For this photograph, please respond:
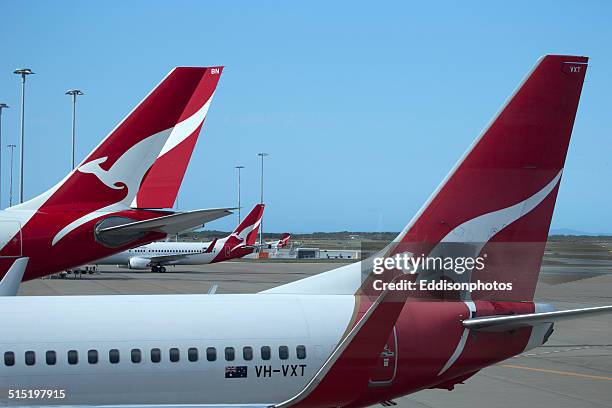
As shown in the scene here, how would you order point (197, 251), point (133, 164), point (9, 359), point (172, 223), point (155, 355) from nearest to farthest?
point (9, 359) < point (155, 355) < point (172, 223) < point (133, 164) < point (197, 251)

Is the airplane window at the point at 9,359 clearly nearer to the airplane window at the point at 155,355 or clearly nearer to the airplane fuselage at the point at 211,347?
the airplane fuselage at the point at 211,347

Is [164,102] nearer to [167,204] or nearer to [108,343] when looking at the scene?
[167,204]

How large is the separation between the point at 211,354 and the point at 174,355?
1.47 ft

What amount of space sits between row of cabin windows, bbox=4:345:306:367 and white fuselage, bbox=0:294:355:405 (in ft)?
0.08

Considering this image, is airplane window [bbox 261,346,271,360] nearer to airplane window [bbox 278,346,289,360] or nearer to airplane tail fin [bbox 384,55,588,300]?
airplane window [bbox 278,346,289,360]

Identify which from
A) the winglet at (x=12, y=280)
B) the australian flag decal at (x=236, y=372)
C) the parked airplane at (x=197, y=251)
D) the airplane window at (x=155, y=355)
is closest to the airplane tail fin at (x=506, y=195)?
the australian flag decal at (x=236, y=372)

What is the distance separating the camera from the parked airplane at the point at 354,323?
9914 mm

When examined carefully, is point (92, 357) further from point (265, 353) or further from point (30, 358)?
point (265, 353)

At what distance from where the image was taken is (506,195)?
440 inches

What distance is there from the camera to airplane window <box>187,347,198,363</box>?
10016 mm

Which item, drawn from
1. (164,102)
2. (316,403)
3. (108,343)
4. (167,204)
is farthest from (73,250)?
(316,403)

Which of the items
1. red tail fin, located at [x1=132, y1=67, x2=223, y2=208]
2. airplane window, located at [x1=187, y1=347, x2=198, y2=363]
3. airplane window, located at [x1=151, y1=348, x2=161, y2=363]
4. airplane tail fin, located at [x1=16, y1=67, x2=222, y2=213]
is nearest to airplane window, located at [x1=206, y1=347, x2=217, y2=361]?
airplane window, located at [x1=187, y1=347, x2=198, y2=363]

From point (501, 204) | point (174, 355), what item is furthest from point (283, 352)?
point (501, 204)

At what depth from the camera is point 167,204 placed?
702 inches
